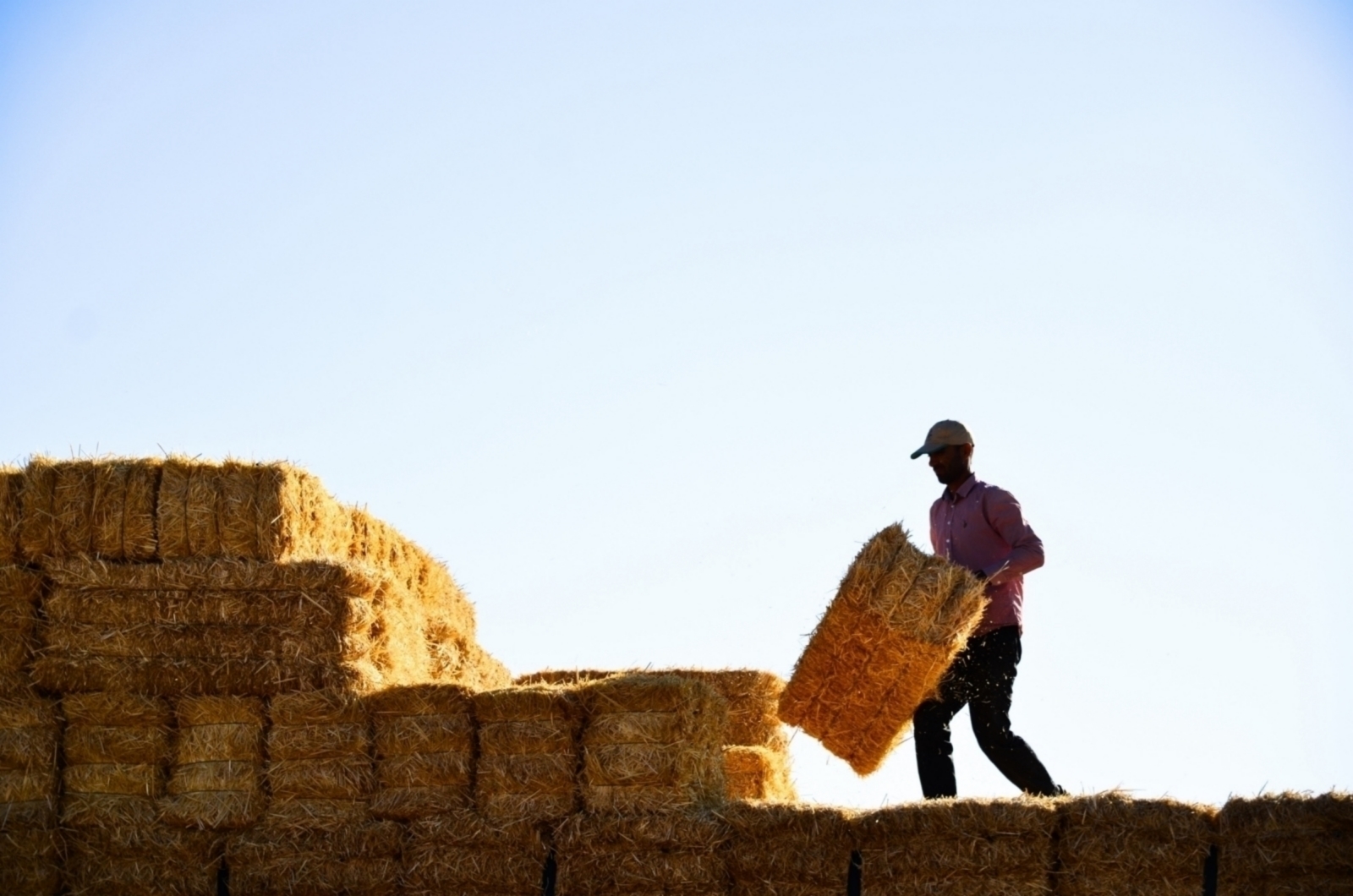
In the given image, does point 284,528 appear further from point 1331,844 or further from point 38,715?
point 1331,844

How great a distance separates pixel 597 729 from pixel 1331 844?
384 centimetres

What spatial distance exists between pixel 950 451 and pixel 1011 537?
0.70 meters

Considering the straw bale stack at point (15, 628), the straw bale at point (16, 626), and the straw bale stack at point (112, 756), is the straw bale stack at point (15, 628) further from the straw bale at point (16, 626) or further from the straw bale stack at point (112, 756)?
the straw bale stack at point (112, 756)

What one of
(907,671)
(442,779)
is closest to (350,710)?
(442,779)

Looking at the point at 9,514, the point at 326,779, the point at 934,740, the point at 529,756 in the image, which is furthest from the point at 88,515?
the point at 934,740

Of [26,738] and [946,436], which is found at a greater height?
[946,436]

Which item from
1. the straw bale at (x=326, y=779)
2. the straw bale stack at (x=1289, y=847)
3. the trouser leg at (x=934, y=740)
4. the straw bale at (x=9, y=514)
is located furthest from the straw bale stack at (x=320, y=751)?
the straw bale stack at (x=1289, y=847)

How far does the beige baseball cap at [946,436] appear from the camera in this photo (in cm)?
1072

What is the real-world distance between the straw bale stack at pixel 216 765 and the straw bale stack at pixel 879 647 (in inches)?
126

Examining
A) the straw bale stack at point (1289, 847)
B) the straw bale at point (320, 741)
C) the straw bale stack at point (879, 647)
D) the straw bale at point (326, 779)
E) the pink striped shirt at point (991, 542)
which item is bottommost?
the straw bale stack at point (1289, 847)

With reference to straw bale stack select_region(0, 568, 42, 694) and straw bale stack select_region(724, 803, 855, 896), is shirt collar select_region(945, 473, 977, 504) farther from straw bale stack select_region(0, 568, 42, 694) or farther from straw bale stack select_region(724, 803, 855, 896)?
straw bale stack select_region(0, 568, 42, 694)

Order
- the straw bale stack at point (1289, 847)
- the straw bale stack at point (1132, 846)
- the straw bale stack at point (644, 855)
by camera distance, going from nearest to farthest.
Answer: the straw bale stack at point (1289, 847), the straw bale stack at point (1132, 846), the straw bale stack at point (644, 855)

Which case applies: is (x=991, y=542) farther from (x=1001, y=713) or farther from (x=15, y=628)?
(x=15, y=628)

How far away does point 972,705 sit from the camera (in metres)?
10.1
